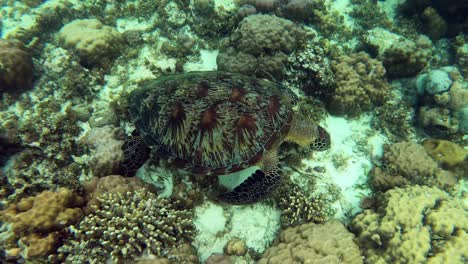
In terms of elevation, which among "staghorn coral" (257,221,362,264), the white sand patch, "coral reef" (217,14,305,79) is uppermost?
"coral reef" (217,14,305,79)

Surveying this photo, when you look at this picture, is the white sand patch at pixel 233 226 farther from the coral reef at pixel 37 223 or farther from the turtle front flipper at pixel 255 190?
the coral reef at pixel 37 223

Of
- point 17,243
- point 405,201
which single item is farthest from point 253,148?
point 17,243

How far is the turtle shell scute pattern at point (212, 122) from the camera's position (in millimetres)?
4238

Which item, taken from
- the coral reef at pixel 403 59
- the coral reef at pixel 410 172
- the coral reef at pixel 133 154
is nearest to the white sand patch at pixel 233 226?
the coral reef at pixel 133 154

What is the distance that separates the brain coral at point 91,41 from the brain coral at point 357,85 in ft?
17.0

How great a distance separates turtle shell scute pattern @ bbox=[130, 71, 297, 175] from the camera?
167 inches

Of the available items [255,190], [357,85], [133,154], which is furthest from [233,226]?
[357,85]

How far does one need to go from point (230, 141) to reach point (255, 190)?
92 cm

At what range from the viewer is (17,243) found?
137 inches

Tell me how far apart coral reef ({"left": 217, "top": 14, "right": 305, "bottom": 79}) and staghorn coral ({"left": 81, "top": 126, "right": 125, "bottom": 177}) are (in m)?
2.68

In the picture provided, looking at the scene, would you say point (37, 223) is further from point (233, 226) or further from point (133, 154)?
point (233, 226)

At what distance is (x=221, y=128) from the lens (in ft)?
13.9

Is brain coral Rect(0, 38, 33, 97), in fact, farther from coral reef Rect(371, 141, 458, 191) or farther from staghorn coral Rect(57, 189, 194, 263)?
coral reef Rect(371, 141, 458, 191)

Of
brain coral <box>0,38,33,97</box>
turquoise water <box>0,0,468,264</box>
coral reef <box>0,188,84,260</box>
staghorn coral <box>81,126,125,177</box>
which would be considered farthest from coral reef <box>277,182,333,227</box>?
brain coral <box>0,38,33,97</box>
